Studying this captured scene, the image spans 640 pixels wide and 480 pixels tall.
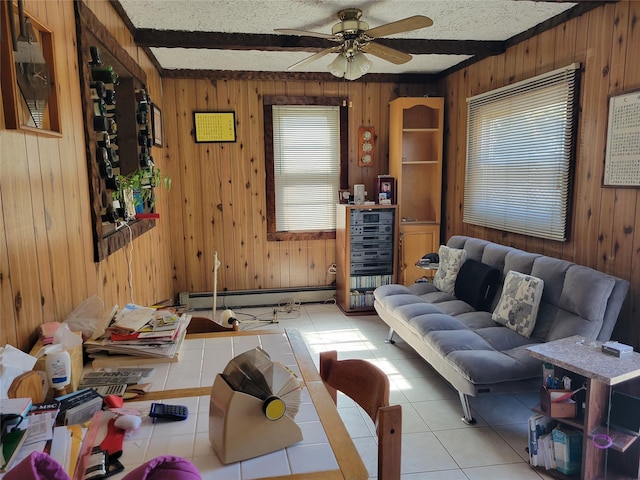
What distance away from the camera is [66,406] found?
122 cm

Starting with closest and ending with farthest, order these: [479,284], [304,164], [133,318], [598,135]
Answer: [133,318], [598,135], [479,284], [304,164]

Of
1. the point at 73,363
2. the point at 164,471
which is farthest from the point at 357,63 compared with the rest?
the point at 164,471

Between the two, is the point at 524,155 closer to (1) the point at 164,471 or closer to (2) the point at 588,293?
(2) the point at 588,293

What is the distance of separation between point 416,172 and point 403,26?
8.24 ft

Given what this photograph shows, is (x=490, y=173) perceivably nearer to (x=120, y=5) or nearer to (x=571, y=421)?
(x=571, y=421)

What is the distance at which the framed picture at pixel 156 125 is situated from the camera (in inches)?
146

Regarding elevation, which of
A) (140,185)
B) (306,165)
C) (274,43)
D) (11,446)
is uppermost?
(274,43)

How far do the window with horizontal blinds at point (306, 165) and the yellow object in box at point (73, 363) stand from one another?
3.58 meters

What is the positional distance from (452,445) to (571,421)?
23.3 inches

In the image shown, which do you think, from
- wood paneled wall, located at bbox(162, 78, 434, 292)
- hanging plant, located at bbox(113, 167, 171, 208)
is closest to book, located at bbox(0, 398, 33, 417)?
hanging plant, located at bbox(113, 167, 171, 208)

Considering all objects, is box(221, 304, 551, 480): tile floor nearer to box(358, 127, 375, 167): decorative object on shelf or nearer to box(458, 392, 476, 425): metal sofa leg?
box(458, 392, 476, 425): metal sofa leg

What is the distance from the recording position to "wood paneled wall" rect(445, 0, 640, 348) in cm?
258

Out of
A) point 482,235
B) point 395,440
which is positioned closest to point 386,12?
point 482,235

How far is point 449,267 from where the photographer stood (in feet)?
12.5
